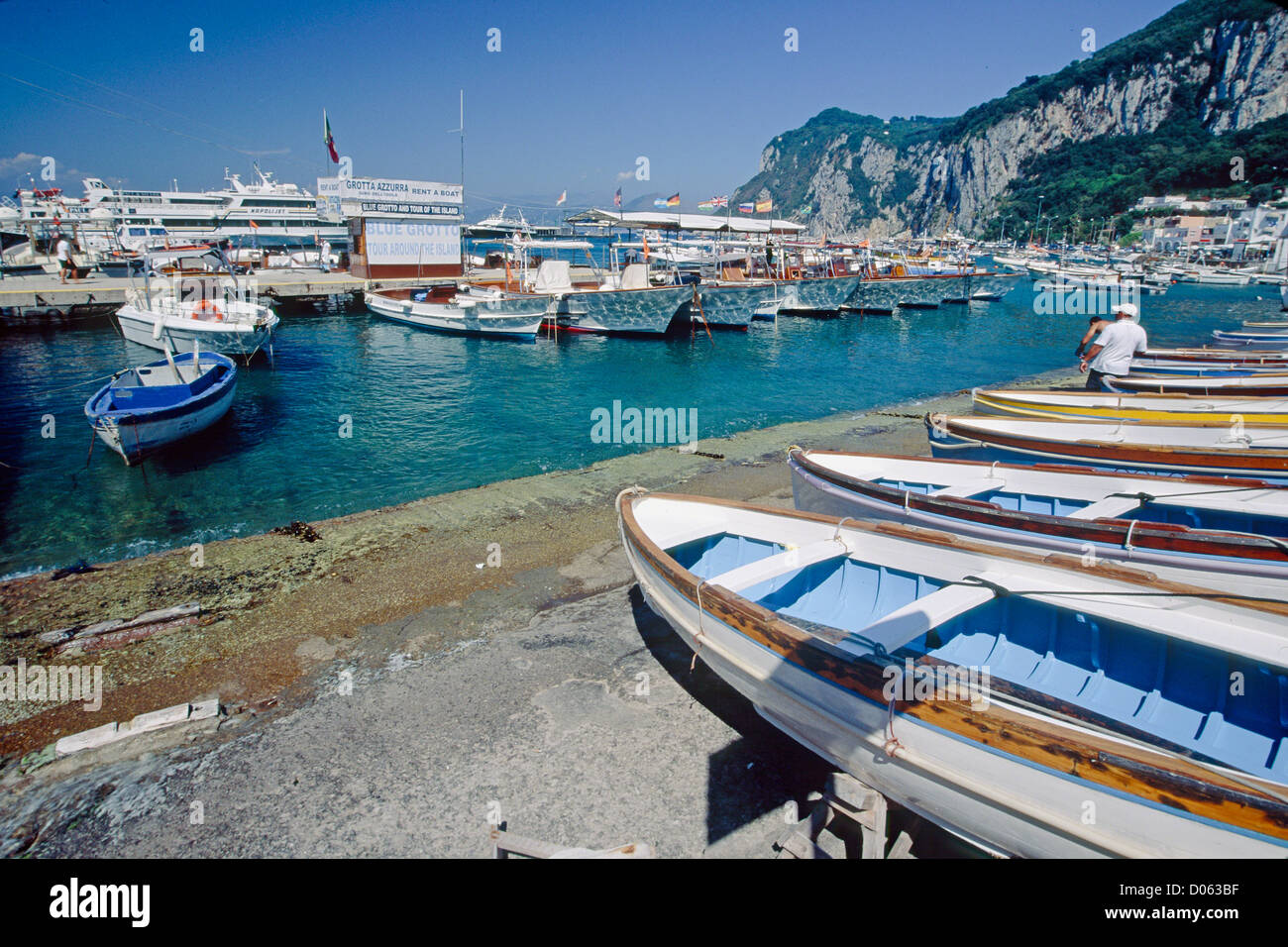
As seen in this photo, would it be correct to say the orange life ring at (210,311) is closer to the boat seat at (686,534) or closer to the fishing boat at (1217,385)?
the boat seat at (686,534)

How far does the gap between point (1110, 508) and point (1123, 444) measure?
2.49 meters

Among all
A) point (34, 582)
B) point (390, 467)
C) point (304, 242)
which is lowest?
point (34, 582)

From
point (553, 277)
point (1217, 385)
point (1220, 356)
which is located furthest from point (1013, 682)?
point (553, 277)

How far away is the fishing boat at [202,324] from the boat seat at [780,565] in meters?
26.5

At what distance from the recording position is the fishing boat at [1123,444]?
802 cm

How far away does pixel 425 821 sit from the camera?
4602 mm

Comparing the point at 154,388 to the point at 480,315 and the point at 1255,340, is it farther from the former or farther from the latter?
the point at 1255,340

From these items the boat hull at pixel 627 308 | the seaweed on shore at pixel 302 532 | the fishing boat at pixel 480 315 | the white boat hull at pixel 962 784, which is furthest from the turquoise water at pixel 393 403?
the white boat hull at pixel 962 784

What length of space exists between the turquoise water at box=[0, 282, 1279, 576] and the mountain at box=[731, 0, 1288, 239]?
117 metres

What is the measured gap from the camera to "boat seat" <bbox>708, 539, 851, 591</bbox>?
18.1ft

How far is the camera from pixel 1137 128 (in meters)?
154
